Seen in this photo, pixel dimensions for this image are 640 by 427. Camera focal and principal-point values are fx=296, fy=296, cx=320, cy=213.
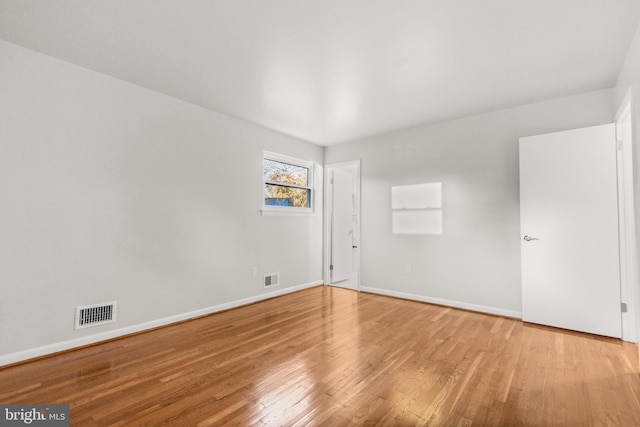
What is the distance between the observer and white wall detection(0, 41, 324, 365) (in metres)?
2.40

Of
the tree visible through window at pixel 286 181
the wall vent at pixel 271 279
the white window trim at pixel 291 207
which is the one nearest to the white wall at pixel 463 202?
the white window trim at pixel 291 207

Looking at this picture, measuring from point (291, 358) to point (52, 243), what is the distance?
7.45ft

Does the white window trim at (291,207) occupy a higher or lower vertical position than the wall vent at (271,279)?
higher

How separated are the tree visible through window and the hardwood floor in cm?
203

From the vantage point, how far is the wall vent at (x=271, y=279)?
440cm

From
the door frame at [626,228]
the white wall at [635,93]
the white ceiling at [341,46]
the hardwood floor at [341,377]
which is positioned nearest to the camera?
the hardwood floor at [341,377]

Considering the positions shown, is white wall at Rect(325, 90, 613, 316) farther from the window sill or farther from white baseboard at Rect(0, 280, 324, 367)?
white baseboard at Rect(0, 280, 324, 367)

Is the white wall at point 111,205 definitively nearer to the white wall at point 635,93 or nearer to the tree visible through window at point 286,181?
the tree visible through window at point 286,181

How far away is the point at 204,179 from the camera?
3.68 metres

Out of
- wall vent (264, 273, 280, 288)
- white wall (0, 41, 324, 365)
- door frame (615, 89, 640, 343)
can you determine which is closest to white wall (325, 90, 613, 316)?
door frame (615, 89, 640, 343)

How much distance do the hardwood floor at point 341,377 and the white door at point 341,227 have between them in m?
2.27

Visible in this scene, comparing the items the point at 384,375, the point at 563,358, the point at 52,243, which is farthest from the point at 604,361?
the point at 52,243

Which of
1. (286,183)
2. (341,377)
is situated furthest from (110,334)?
(286,183)

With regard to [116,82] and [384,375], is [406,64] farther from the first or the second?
[116,82]
